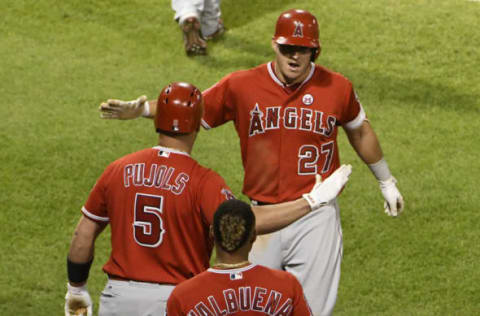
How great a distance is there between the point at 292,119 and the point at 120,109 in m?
1.29

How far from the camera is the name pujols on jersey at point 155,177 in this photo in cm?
541

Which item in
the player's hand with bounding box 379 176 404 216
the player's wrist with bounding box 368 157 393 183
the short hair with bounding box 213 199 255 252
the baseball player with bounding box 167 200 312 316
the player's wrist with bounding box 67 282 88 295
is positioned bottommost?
the player's wrist with bounding box 67 282 88 295

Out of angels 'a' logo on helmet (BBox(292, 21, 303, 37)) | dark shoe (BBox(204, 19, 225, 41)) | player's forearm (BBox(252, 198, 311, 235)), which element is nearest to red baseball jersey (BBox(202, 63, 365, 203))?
angels 'a' logo on helmet (BBox(292, 21, 303, 37))

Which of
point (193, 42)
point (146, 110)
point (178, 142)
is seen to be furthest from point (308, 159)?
point (193, 42)

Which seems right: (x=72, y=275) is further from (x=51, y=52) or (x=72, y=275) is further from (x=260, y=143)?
(x=51, y=52)

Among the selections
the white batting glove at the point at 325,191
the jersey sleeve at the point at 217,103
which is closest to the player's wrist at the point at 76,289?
the white batting glove at the point at 325,191

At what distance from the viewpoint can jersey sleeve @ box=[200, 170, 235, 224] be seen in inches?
210

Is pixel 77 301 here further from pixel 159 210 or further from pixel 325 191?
pixel 325 191

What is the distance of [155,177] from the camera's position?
17.8 feet

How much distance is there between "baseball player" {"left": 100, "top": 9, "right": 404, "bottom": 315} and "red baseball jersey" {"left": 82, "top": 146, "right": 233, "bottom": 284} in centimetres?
144

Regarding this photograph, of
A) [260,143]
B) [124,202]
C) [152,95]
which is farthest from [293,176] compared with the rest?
[152,95]

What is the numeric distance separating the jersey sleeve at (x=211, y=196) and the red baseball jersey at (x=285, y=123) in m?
1.64

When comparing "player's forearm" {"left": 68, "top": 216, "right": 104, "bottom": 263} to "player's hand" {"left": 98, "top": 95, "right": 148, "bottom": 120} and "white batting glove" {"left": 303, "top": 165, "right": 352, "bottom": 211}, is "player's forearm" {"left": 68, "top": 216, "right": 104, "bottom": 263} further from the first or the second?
"white batting glove" {"left": 303, "top": 165, "right": 352, "bottom": 211}

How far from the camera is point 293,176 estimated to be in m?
7.00
